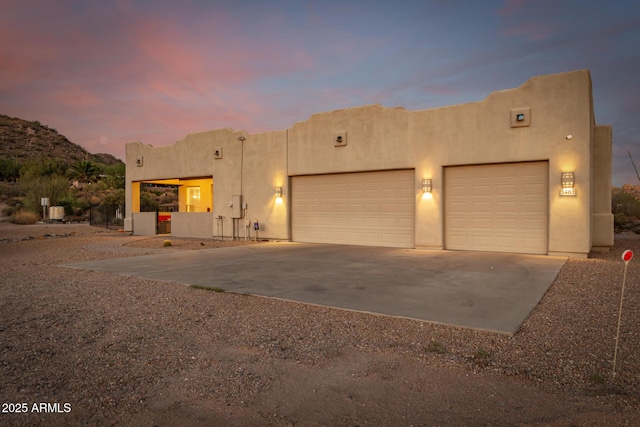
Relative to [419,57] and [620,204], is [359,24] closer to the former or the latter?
[419,57]

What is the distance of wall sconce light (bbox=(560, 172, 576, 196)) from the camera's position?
10664mm

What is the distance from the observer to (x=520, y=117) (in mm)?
11297

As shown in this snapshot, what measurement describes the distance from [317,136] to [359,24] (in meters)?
4.23

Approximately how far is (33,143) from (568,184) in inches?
2877

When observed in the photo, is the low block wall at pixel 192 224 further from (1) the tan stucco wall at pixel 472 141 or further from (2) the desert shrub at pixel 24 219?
(2) the desert shrub at pixel 24 219

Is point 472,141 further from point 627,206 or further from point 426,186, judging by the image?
point 627,206

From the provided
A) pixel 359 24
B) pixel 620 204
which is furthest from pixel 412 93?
pixel 620 204

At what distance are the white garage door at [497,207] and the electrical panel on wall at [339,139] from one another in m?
3.89

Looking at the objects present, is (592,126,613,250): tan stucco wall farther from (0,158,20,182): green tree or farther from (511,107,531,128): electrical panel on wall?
(0,158,20,182): green tree

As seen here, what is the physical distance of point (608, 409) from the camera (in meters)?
2.69

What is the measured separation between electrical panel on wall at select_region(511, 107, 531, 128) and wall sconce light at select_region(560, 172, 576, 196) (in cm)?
181

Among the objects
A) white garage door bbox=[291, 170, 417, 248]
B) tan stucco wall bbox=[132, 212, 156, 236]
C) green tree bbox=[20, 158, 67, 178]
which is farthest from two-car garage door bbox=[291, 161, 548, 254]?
green tree bbox=[20, 158, 67, 178]

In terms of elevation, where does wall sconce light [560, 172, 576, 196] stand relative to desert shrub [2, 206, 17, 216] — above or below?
above

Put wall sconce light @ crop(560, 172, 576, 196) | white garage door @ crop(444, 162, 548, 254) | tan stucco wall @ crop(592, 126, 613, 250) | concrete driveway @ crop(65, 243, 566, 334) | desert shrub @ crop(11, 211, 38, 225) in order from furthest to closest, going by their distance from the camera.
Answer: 1. desert shrub @ crop(11, 211, 38, 225)
2. tan stucco wall @ crop(592, 126, 613, 250)
3. white garage door @ crop(444, 162, 548, 254)
4. wall sconce light @ crop(560, 172, 576, 196)
5. concrete driveway @ crop(65, 243, 566, 334)
